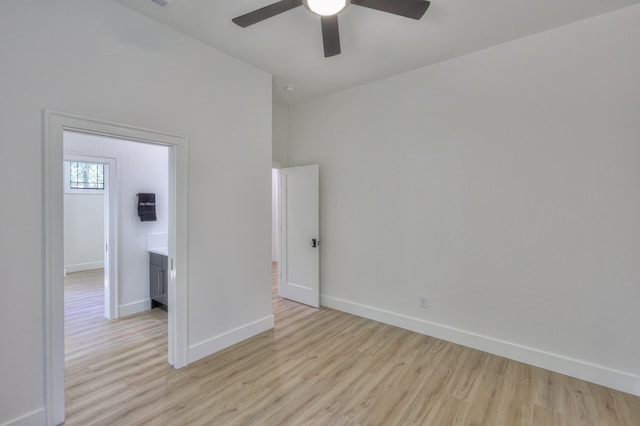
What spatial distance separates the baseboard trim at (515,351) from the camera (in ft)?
8.21

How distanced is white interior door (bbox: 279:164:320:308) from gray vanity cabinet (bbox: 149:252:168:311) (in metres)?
1.67

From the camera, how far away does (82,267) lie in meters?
6.80

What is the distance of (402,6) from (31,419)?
3.66 m

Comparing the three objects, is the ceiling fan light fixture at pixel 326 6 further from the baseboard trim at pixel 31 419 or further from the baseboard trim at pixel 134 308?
the baseboard trim at pixel 134 308

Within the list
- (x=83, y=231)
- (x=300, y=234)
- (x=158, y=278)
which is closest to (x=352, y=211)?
Result: (x=300, y=234)

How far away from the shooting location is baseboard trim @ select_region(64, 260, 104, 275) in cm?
658

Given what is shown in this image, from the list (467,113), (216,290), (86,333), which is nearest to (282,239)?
(216,290)

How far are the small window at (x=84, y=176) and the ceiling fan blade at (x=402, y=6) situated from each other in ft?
23.0

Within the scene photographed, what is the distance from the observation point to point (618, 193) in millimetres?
2498

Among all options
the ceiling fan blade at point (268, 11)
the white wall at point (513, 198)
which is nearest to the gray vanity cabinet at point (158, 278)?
the white wall at point (513, 198)

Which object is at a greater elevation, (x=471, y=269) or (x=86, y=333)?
(x=471, y=269)

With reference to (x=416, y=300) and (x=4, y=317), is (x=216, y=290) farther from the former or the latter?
(x=416, y=300)

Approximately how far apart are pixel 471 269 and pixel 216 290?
2.70m

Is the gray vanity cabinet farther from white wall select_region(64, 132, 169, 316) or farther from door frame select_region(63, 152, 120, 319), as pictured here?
door frame select_region(63, 152, 120, 319)
